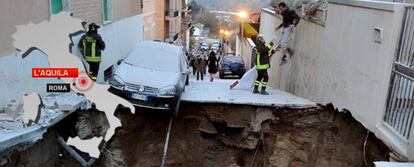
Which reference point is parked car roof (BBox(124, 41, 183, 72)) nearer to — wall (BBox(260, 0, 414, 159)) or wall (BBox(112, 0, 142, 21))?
wall (BBox(112, 0, 142, 21))

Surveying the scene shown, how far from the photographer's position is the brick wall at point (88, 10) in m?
10.8

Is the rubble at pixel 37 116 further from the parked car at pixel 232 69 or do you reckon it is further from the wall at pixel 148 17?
the parked car at pixel 232 69

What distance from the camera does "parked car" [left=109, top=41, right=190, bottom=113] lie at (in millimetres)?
9219

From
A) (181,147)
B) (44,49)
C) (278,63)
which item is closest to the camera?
(44,49)

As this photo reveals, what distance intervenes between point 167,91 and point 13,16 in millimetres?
3519

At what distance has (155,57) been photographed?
10758 millimetres

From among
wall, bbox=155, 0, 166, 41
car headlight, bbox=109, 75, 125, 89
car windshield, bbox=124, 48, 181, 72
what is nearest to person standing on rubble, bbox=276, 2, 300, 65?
car windshield, bbox=124, 48, 181, 72

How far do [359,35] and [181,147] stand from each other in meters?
5.11

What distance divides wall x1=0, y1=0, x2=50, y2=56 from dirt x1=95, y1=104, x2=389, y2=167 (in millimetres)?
3002

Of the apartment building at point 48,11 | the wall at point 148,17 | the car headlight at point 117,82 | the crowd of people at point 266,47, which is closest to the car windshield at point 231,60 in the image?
the wall at point 148,17

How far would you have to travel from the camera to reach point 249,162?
10727mm

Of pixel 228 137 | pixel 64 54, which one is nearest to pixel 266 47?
pixel 228 137

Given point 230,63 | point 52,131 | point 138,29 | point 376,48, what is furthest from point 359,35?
point 230,63

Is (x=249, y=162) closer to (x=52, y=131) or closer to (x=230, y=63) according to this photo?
(x=52, y=131)
